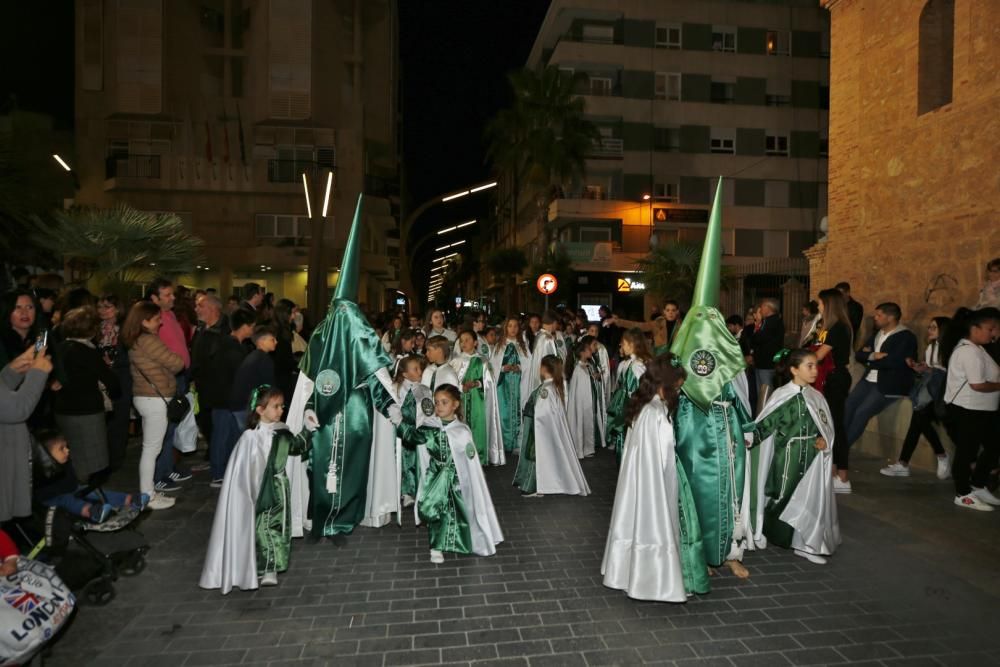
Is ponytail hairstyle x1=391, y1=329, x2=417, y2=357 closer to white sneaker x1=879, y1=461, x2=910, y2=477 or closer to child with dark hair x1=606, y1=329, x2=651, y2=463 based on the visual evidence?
child with dark hair x1=606, y1=329, x2=651, y2=463

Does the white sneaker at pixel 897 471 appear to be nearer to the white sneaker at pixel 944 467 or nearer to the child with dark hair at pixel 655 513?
the white sneaker at pixel 944 467

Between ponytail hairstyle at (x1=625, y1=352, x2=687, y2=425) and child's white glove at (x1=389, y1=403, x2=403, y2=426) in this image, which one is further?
child's white glove at (x1=389, y1=403, x2=403, y2=426)

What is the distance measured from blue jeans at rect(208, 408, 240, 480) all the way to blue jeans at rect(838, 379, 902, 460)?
7306 millimetres

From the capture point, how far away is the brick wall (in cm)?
1043

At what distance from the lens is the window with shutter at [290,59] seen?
28797 mm

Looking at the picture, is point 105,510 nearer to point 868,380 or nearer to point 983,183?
point 868,380

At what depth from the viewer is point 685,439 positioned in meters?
5.07

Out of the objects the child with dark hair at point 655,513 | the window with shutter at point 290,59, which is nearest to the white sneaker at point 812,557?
the child with dark hair at point 655,513

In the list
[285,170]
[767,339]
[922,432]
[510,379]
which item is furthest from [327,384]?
[285,170]

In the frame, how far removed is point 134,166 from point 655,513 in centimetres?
3018

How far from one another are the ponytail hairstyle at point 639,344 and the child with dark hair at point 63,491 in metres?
5.03

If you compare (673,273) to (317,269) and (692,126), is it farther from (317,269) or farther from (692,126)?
(692,126)

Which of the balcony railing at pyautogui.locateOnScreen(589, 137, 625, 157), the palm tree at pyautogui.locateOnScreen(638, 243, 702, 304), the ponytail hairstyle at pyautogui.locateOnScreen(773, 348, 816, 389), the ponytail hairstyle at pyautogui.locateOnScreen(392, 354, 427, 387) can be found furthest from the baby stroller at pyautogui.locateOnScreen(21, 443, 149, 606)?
the balcony railing at pyautogui.locateOnScreen(589, 137, 625, 157)

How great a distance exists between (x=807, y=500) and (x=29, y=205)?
35.8 feet
